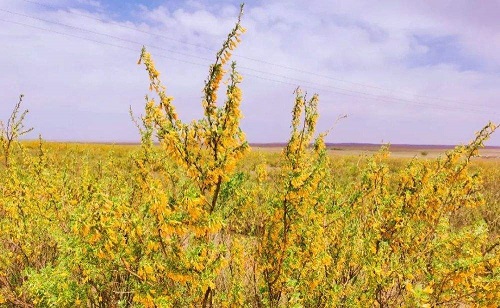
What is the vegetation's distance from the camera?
2828mm

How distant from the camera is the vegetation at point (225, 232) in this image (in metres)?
2.83

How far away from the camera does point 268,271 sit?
399 centimetres

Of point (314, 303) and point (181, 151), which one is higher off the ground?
point (181, 151)

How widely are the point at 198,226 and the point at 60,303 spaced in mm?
1709

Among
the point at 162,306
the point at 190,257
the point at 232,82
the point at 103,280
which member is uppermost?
the point at 232,82

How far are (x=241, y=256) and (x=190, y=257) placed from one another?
5.02ft

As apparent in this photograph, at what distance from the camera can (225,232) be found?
3961 mm

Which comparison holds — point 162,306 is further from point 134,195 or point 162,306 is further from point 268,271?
point 134,195

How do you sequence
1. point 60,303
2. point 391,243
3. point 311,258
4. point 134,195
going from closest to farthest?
point 60,303 < point 311,258 < point 391,243 < point 134,195

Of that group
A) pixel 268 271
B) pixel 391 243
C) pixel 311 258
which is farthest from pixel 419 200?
pixel 268 271

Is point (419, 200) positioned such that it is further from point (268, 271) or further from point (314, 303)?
point (268, 271)

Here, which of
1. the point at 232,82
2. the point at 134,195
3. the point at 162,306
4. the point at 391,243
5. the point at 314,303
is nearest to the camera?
the point at 162,306

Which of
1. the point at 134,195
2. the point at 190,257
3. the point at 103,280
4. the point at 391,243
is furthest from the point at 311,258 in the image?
the point at 134,195

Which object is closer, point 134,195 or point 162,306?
point 162,306
